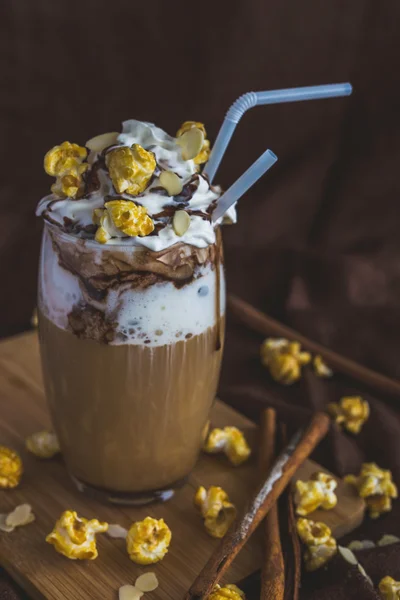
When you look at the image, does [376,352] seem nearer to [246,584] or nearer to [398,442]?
[398,442]

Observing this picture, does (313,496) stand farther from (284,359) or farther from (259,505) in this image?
(284,359)

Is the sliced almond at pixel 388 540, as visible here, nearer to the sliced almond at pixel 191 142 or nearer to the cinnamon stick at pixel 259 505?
the cinnamon stick at pixel 259 505

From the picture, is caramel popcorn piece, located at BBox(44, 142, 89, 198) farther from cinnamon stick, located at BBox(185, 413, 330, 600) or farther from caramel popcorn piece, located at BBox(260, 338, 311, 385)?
caramel popcorn piece, located at BBox(260, 338, 311, 385)

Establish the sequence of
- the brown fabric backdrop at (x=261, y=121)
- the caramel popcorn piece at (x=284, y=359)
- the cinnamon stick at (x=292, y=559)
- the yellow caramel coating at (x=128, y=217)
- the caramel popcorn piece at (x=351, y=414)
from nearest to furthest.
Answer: the yellow caramel coating at (x=128, y=217)
the cinnamon stick at (x=292, y=559)
the caramel popcorn piece at (x=351, y=414)
the caramel popcorn piece at (x=284, y=359)
the brown fabric backdrop at (x=261, y=121)

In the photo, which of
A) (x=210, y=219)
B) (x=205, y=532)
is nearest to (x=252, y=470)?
(x=205, y=532)

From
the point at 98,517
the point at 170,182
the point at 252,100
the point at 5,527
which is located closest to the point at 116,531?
the point at 98,517

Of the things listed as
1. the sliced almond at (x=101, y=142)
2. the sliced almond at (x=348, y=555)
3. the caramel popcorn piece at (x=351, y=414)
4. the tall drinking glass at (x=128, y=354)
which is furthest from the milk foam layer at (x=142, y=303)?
the caramel popcorn piece at (x=351, y=414)

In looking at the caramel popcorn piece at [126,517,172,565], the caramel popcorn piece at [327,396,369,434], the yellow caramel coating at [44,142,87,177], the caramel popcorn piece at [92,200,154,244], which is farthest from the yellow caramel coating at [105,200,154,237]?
the caramel popcorn piece at [327,396,369,434]
